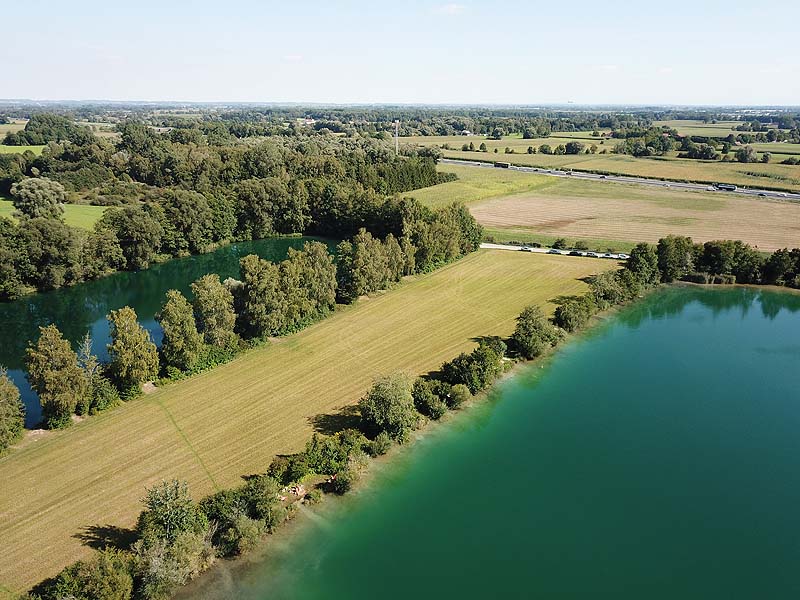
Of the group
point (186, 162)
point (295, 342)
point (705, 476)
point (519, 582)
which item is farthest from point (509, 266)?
point (186, 162)

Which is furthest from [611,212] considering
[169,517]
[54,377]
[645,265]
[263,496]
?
[169,517]

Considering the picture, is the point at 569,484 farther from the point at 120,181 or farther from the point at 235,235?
the point at 120,181

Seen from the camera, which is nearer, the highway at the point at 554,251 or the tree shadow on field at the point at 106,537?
the tree shadow on field at the point at 106,537

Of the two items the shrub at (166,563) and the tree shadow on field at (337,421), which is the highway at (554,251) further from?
the shrub at (166,563)

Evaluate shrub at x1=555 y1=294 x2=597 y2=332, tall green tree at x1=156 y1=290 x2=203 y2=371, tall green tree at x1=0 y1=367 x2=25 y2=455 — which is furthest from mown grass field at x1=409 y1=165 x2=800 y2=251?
tall green tree at x1=0 y1=367 x2=25 y2=455

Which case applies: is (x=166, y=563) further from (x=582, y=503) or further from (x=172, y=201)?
(x=172, y=201)

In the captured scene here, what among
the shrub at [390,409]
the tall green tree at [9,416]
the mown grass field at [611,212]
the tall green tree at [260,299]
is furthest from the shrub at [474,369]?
the mown grass field at [611,212]

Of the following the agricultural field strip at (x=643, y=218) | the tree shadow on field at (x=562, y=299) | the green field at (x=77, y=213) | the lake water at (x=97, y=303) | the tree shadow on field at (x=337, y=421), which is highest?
the agricultural field strip at (x=643, y=218)
